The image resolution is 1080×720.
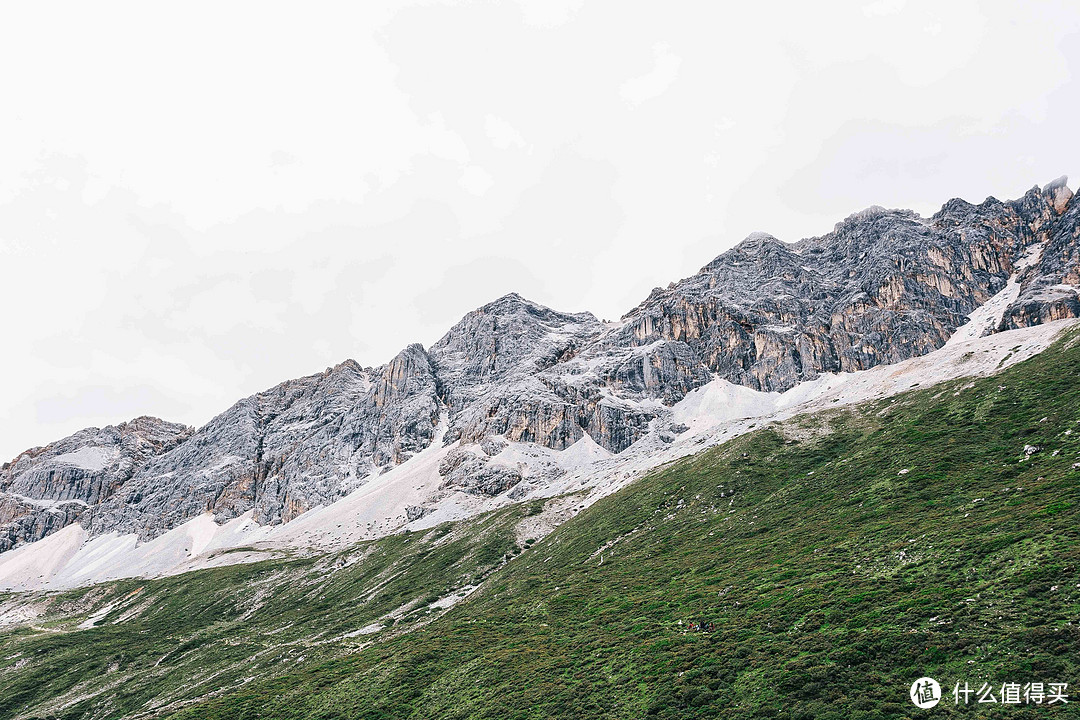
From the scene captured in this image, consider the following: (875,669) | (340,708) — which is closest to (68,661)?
(340,708)

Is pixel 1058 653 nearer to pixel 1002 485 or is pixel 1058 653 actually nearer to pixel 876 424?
pixel 1002 485

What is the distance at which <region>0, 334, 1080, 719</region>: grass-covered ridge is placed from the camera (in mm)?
26516

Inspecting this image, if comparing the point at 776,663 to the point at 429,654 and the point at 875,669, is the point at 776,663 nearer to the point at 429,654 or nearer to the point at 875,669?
the point at 875,669

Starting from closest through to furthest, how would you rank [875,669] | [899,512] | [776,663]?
[875,669], [776,663], [899,512]

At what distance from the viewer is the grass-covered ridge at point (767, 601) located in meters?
26.5

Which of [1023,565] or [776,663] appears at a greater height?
[1023,565]

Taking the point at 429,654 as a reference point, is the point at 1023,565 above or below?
above

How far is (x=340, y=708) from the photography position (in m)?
45.2

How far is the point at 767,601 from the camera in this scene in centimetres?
3916

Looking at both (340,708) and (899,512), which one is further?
(899,512)

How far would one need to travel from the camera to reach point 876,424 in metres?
90.7

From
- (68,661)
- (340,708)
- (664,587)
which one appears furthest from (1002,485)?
(68,661)

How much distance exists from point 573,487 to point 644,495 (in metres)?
52.5

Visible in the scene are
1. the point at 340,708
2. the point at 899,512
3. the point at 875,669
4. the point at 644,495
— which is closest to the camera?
the point at 875,669
